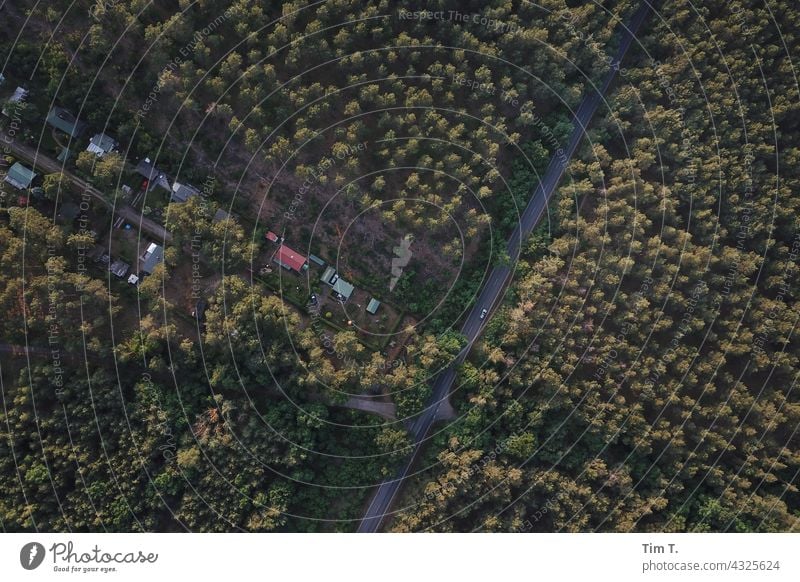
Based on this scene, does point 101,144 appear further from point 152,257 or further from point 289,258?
point 289,258

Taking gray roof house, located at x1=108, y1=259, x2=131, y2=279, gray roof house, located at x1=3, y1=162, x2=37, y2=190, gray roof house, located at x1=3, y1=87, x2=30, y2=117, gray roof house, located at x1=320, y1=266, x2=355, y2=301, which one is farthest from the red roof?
gray roof house, located at x1=3, y1=87, x2=30, y2=117

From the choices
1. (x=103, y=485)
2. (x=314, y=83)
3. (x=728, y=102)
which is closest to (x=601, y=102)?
(x=728, y=102)

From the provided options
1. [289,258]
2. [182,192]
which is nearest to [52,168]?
[182,192]

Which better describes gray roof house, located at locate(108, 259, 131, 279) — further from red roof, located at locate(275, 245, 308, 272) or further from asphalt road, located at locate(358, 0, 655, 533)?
asphalt road, located at locate(358, 0, 655, 533)

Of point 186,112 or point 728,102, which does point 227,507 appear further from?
point 728,102

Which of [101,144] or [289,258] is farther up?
[101,144]

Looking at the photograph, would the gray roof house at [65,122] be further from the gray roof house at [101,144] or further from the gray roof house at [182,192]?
the gray roof house at [182,192]

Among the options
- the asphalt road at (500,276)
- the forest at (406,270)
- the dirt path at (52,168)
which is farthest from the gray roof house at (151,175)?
the asphalt road at (500,276)
